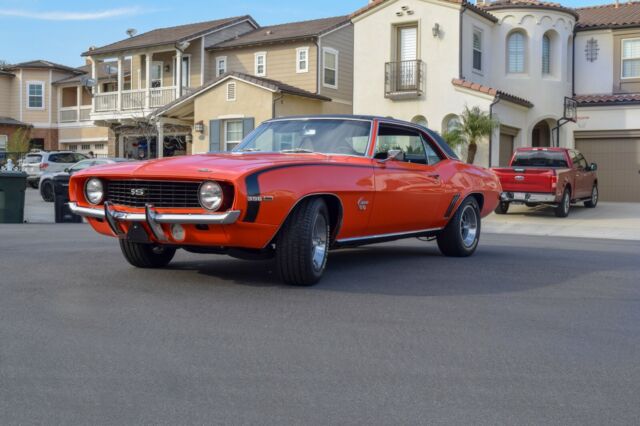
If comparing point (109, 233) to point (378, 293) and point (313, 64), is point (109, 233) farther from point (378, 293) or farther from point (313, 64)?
Answer: point (313, 64)

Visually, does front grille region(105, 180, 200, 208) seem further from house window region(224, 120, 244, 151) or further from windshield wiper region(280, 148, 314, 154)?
house window region(224, 120, 244, 151)

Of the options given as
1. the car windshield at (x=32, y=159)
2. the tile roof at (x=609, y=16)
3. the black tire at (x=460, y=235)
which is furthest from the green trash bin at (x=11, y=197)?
the tile roof at (x=609, y=16)

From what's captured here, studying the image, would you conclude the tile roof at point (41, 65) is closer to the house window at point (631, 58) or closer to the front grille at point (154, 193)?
the house window at point (631, 58)

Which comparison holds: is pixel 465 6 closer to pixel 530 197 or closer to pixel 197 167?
pixel 530 197

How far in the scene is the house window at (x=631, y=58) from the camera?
26.9 metres

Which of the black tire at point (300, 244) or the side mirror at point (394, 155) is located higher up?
the side mirror at point (394, 155)

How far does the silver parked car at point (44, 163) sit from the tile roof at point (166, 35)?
5.96 meters

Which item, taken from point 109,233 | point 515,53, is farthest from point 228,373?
point 515,53

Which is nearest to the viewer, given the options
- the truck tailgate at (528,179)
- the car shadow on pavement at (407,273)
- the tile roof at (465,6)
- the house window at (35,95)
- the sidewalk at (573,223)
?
the car shadow on pavement at (407,273)

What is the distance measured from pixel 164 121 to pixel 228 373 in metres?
27.5

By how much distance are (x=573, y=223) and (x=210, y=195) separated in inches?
522

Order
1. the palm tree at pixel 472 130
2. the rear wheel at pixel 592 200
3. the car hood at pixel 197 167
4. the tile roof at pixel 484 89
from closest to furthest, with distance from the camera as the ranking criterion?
the car hood at pixel 197 167 → the rear wheel at pixel 592 200 → the palm tree at pixel 472 130 → the tile roof at pixel 484 89

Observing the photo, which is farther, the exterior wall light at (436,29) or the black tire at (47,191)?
the exterior wall light at (436,29)

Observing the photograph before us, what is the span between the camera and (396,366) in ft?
14.6
